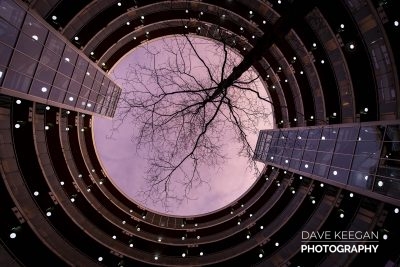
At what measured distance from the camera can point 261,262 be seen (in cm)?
3144

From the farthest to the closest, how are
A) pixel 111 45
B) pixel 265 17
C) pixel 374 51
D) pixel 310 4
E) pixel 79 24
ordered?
pixel 111 45 < pixel 265 17 < pixel 79 24 < pixel 374 51 < pixel 310 4

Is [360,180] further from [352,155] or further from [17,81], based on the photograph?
[17,81]

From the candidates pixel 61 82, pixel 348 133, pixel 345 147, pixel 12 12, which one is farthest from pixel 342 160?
pixel 12 12

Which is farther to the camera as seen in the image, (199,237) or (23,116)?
(199,237)

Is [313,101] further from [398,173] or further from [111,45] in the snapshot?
[111,45]

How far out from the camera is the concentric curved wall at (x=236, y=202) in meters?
20.9

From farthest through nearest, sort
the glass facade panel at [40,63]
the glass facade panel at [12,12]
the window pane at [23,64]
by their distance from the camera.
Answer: the window pane at [23,64] → the glass facade panel at [40,63] → the glass facade panel at [12,12]

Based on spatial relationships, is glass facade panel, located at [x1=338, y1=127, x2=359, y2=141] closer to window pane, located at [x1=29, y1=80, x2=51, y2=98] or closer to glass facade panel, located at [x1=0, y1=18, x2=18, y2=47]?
window pane, located at [x1=29, y1=80, x2=51, y2=98]

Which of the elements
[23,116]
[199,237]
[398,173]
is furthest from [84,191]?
[398,173]

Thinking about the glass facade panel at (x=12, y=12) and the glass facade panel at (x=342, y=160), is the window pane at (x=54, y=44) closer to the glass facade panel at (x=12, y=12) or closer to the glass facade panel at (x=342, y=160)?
the glass facade panel at (x=12, y=12)

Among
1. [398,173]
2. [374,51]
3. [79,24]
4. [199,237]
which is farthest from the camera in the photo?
[199,237]

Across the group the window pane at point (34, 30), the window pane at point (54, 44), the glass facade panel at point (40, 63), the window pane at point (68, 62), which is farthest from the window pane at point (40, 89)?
the window pane at point (34, 30)

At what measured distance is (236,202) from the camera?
131 feet

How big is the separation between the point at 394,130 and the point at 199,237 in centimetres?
2678
